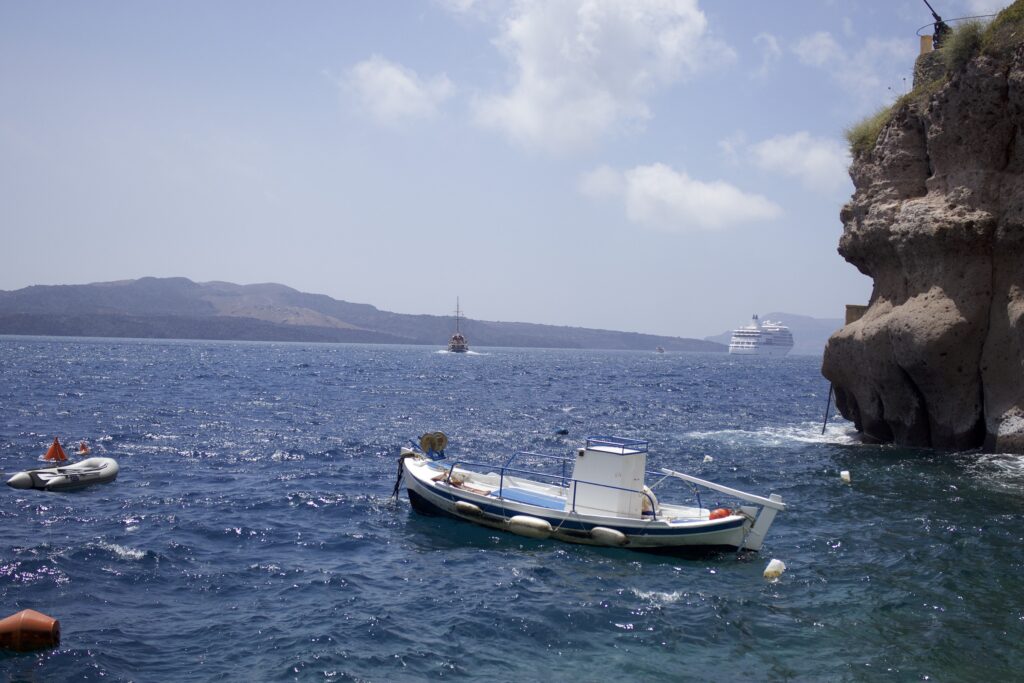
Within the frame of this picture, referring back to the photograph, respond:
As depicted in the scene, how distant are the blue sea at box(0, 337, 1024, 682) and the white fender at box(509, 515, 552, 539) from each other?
26 cm

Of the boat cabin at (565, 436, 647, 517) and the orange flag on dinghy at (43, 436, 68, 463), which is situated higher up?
the boat cabin at (565, 436, 647, 517)

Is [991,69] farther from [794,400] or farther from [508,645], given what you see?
[794,400]

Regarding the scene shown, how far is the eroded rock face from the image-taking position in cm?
2675

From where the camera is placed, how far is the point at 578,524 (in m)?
19.0

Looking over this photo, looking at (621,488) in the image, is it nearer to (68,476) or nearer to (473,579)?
(473,579)

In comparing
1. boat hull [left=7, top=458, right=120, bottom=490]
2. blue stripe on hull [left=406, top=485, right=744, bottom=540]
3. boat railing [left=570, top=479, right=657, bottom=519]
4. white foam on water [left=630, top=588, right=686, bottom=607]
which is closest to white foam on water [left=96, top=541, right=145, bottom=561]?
boat hull [left=7, top=458, right=120, bottom=490]

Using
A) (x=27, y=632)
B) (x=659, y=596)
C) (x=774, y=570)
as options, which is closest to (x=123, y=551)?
(x=27, y=632)

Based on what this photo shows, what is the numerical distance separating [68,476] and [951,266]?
29358mm

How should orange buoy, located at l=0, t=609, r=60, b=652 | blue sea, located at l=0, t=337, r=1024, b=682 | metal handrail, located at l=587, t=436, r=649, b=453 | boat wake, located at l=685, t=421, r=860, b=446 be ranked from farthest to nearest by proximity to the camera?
1. boat wake, located at l=685, t=421, r=860, b=446
2. metal handrail, located at l=587, t=436, r=649, b=453
3. blue sea, located at l=0, t=337, r=1024, b=682
4. orange buoy, located at l=0, t=609, r=60, b=652

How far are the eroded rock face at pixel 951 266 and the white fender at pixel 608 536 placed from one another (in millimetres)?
15704

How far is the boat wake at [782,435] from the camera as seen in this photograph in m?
35.1

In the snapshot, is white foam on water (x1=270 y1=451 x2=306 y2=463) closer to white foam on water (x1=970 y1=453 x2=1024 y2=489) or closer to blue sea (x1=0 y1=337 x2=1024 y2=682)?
blue sea (x1=0 y1=337 x2=1024 y2=682)

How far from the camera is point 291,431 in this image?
124 feet

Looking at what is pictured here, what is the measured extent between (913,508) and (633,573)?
927 cm
